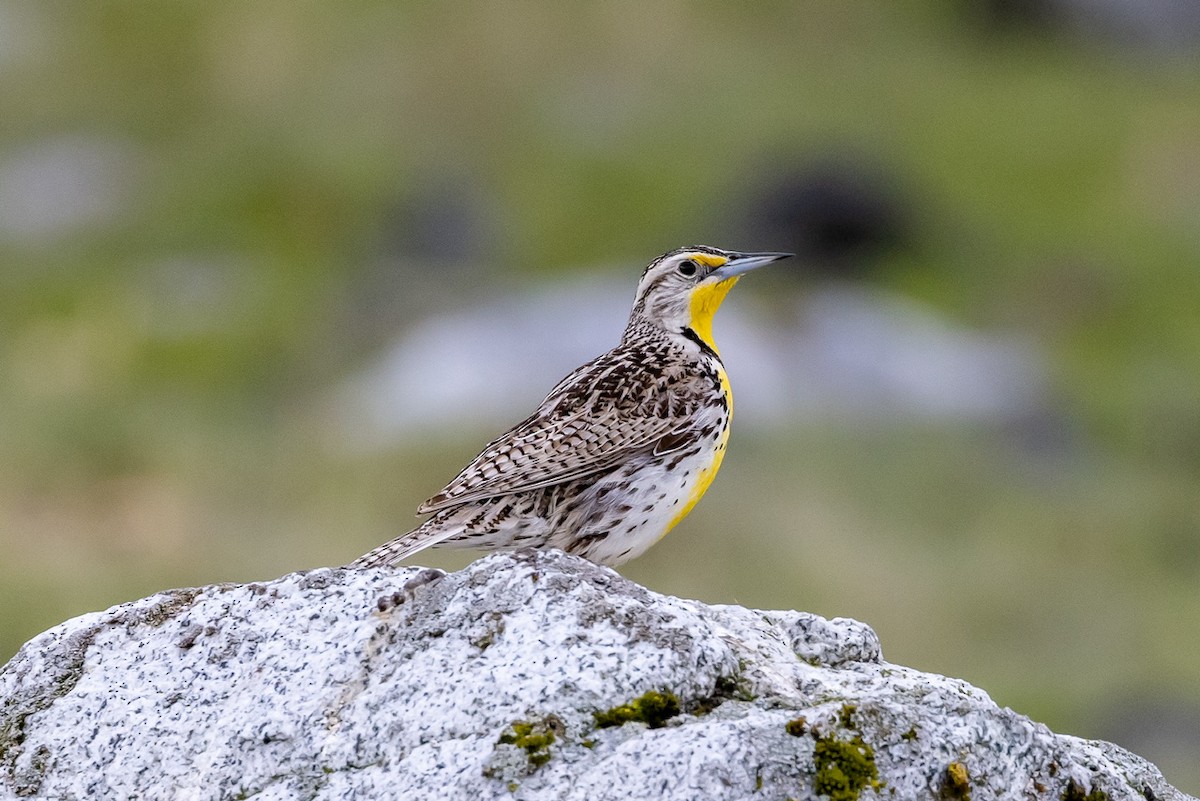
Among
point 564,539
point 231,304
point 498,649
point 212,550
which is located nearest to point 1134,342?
point 231,304

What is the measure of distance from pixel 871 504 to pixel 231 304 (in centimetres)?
1214

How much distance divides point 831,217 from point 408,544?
81.3 feet

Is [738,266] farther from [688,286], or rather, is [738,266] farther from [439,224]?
[439,224]

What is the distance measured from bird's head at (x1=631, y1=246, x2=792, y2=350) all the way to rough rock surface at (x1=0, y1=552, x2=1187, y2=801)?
9.99 feet

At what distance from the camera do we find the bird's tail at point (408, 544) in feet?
22.3

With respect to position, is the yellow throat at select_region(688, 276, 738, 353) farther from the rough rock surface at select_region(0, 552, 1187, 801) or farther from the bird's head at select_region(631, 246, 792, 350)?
the rough rock surface at select_region(0, 552, 1187, 801)

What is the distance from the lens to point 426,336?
2502cm

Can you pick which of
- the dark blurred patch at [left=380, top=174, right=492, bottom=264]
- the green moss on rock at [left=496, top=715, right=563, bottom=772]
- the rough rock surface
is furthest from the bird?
the dark blurred patch at [left=380, top=174, right=492, bottom=264]

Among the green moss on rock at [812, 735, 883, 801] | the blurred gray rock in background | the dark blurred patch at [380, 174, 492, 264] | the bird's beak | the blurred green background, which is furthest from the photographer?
the dark blurred patch at [380, 174, 492, 264]

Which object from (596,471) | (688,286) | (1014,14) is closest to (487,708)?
(596,471)

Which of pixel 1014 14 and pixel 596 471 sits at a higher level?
pixel 1014 14

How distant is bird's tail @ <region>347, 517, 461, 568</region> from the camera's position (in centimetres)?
679

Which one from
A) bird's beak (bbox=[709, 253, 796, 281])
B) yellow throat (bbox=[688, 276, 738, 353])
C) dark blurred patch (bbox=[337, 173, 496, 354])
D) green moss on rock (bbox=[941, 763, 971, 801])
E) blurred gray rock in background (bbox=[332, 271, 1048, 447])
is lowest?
green moss on rock (bbox=[941, 763, 971, 801])

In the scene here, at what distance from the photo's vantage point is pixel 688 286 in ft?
29.8
